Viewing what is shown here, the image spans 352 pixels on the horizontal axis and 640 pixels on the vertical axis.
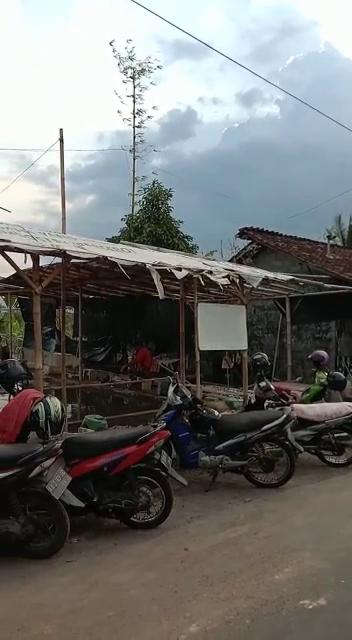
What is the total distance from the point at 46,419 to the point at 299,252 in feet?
36.4

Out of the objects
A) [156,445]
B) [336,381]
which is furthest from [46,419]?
[336,381]

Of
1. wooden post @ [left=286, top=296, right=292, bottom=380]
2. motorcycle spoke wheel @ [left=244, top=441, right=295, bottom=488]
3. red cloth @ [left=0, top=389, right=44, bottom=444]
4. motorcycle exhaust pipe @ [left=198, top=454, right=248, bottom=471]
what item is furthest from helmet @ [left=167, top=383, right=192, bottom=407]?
wooden post @ [left=286, top=296, right=292, bottom=380]

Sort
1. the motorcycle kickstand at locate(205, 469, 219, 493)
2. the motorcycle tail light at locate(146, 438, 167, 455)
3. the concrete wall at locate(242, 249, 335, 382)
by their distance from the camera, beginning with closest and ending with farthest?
the motorcycle tail light at locate(146, 438, 167, 455), the motorcycle kickstand at locate(205, 469, 219, 493), the concrete wall at locate(242, 249, 335, 382)

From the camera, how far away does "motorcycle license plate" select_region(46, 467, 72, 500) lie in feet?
14.0

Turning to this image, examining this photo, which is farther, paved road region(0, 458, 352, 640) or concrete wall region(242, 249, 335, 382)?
concrete wall region(242, 249, 335, 382)

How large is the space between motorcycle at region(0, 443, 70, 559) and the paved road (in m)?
0.13

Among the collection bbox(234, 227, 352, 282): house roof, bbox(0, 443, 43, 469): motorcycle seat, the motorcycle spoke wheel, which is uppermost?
→ bbox(234, 227, 352, 282): house roof

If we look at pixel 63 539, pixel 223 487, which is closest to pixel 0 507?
pixel 63 539

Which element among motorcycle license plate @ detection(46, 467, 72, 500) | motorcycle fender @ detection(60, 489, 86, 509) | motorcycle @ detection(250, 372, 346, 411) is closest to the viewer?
motorcycle license plate @ detection(46, 467, 72, 500)

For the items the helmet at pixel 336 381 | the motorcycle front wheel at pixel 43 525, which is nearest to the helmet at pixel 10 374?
the motorcycle front wheel at pixel 43 525

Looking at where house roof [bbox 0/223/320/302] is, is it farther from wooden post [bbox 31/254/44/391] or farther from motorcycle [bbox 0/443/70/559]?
motorcycle [bbox 0/443/70/559]

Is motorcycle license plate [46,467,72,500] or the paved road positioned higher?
motorcycle license plate [46,467,72,500]

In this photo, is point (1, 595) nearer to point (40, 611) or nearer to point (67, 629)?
point (40, 611)

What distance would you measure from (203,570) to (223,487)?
2223 mm
